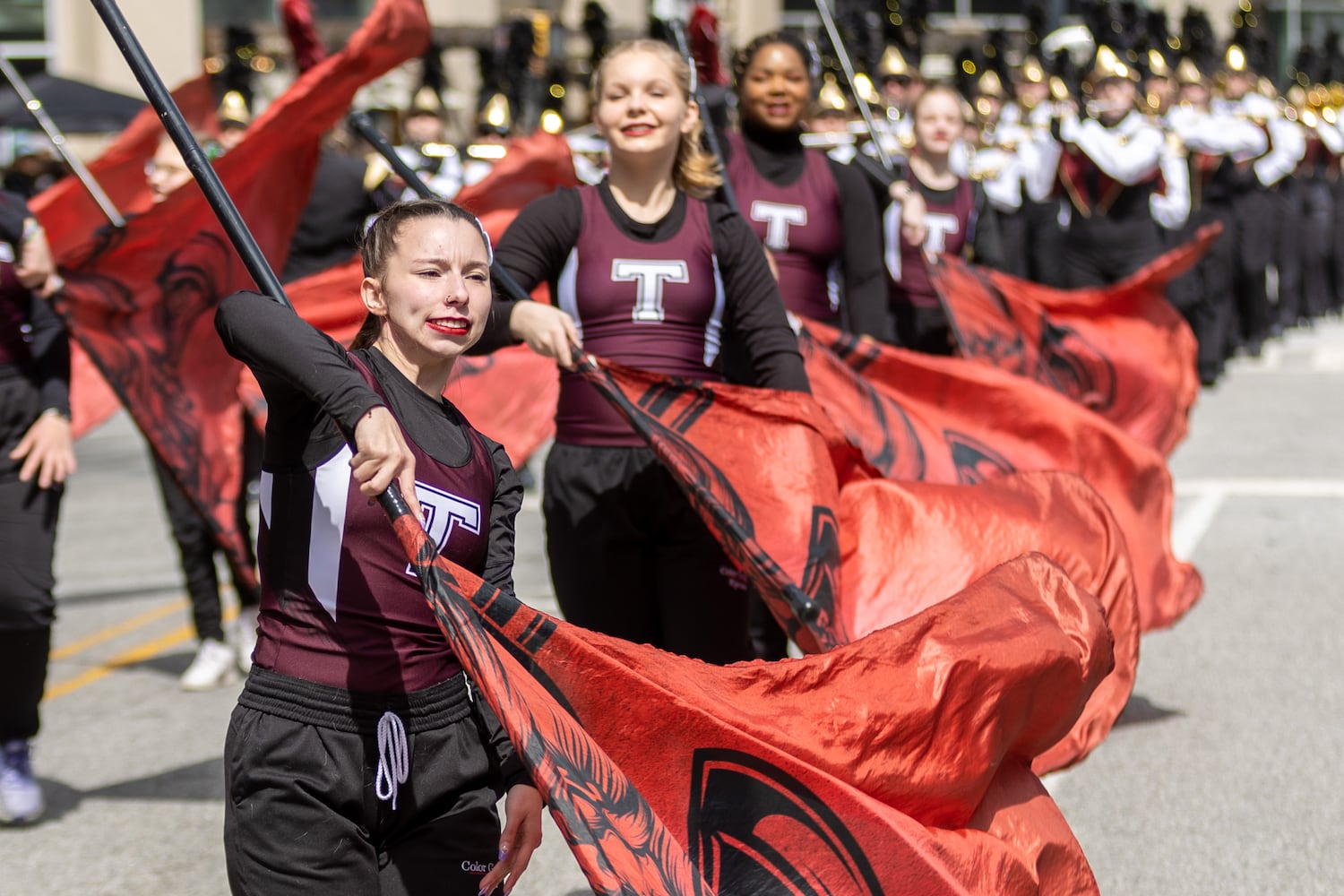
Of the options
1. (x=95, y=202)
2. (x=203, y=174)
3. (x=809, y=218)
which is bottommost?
(x=809, y=218)

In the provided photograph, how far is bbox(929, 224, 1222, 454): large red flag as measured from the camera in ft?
24.5

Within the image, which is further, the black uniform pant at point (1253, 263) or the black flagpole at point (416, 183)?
the black uniform pant at point (1253, 263)

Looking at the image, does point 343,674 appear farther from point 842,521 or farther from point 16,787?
point 16,787

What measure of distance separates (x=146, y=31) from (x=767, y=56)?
26.1m

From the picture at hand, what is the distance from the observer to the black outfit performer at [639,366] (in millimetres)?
4375

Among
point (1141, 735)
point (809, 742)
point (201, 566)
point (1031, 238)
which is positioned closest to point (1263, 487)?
point (1141, 735)

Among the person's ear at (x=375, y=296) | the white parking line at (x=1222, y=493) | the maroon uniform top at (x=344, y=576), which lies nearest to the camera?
the maroon uniform top at (x=344, y=576)

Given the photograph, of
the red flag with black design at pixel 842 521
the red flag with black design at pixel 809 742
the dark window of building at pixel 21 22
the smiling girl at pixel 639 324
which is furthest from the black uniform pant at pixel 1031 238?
the dark window of building at pixel 21 22

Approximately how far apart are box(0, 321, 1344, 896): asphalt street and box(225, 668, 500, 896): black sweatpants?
166 cm

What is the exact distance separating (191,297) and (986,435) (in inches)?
110

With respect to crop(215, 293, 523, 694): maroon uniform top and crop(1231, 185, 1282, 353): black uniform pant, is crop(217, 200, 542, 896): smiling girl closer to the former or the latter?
crop(215, 293, 523, 694): maroon uniform top

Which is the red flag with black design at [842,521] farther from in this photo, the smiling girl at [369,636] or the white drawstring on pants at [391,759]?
the white drawstring on pants at [391,759]

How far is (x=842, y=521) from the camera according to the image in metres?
4.82

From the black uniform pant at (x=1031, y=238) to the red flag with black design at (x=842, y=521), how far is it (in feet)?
32.4
